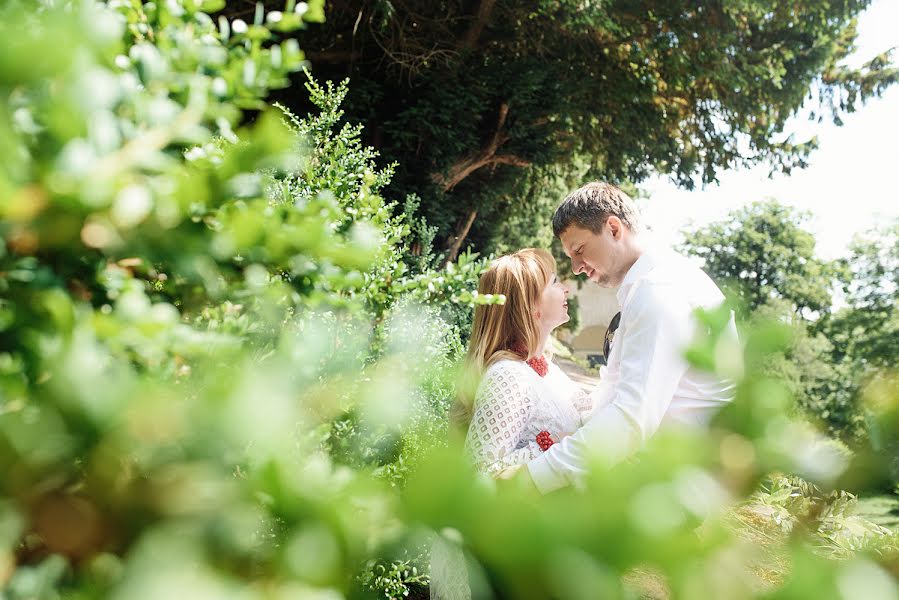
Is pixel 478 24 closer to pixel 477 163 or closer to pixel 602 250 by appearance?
pixel 477 163

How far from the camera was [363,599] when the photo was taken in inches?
22.7

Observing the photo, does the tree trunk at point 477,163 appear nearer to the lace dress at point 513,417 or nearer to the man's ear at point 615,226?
the man's ear at point 615,226

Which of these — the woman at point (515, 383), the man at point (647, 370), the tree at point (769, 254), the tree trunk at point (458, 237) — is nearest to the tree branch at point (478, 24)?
the tree trunk at point (458, 237)

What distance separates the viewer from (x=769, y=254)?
4331 centimetres

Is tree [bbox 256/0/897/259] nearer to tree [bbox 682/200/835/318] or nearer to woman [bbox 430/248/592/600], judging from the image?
woman [bbox 430/248/592/600]

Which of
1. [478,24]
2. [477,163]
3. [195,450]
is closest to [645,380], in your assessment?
[195,450]

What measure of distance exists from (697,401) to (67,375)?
2.60 m

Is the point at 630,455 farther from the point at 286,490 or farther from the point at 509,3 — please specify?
the point at 509,3

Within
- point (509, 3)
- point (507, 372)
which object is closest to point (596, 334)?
point (509, 3)

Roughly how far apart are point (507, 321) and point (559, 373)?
671 mm

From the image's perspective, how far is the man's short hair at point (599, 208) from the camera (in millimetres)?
3244

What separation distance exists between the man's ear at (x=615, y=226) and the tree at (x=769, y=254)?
140 ft

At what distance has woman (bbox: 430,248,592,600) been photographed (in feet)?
9.03

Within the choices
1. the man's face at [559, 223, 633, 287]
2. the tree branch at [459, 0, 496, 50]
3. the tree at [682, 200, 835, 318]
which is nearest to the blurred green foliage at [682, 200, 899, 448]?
the tree at [682, 200, 835, 318]
